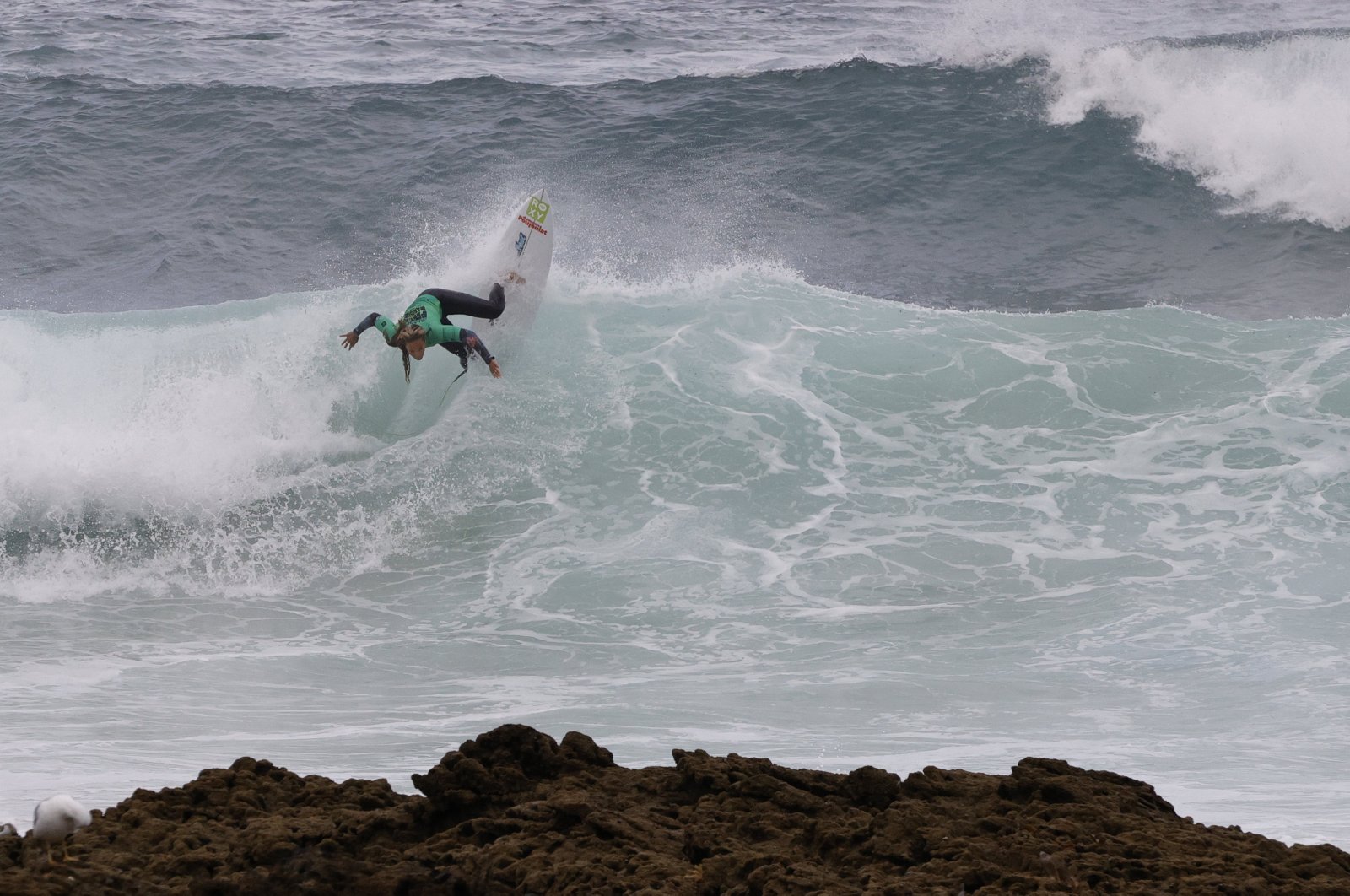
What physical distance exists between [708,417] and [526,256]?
2866 millimetres

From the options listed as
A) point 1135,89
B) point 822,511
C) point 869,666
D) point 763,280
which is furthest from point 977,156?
point 869,666

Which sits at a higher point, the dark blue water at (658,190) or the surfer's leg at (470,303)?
the dark blue water at (658,190)

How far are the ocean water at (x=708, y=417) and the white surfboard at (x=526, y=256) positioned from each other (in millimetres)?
351

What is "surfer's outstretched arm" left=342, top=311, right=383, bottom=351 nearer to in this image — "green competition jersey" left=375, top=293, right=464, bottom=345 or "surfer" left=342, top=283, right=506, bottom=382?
"surfer" left=342, top=283, right=506, bottom=382

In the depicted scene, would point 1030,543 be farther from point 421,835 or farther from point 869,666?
point 421,835

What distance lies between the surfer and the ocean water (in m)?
1.13

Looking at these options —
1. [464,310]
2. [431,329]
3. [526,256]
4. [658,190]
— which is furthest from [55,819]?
[658,190]

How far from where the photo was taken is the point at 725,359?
13.7 meters

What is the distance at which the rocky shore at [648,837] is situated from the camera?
409 centimetres

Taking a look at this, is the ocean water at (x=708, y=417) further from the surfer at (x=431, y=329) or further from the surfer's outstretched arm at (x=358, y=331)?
the surfer's outstretched arm at (x=358, y=331)

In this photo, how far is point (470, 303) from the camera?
12555 mm

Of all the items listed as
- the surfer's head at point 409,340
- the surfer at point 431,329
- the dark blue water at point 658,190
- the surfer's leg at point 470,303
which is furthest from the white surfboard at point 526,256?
the surfer's head at point 409,340

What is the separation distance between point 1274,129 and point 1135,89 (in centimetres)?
251

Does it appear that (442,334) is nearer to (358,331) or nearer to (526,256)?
(358,331)
